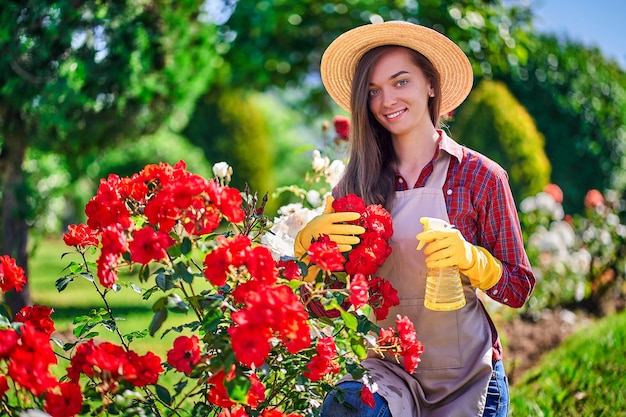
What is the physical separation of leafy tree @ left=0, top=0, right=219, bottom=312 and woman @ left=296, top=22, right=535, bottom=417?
2.39 m

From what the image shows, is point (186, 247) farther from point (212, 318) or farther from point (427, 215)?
point (427, 215)

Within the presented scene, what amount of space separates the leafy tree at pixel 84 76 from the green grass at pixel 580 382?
295 cm

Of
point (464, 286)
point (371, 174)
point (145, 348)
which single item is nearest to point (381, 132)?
point (371, 174)

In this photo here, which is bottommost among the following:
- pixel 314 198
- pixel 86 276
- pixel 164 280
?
pixel 314 198

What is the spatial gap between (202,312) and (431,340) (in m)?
0.69

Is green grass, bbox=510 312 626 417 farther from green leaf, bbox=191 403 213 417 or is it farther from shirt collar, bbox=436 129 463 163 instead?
green leaf, bbox=191 403 213 417

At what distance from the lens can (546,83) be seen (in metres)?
9.35

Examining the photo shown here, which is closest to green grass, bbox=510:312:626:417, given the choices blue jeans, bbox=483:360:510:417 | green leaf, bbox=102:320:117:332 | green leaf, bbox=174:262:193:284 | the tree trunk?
blue jeans, bbox=483:360:510:417

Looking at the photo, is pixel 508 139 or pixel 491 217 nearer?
pixel 491 217

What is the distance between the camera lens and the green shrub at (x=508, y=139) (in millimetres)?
7629

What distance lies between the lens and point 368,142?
221 cm

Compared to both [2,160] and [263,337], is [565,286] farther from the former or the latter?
[263,337]

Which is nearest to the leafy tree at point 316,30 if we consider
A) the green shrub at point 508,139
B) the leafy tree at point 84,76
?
the green shrub at point 508,139

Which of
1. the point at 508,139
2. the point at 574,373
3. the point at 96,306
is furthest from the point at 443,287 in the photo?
the point at 508,139
